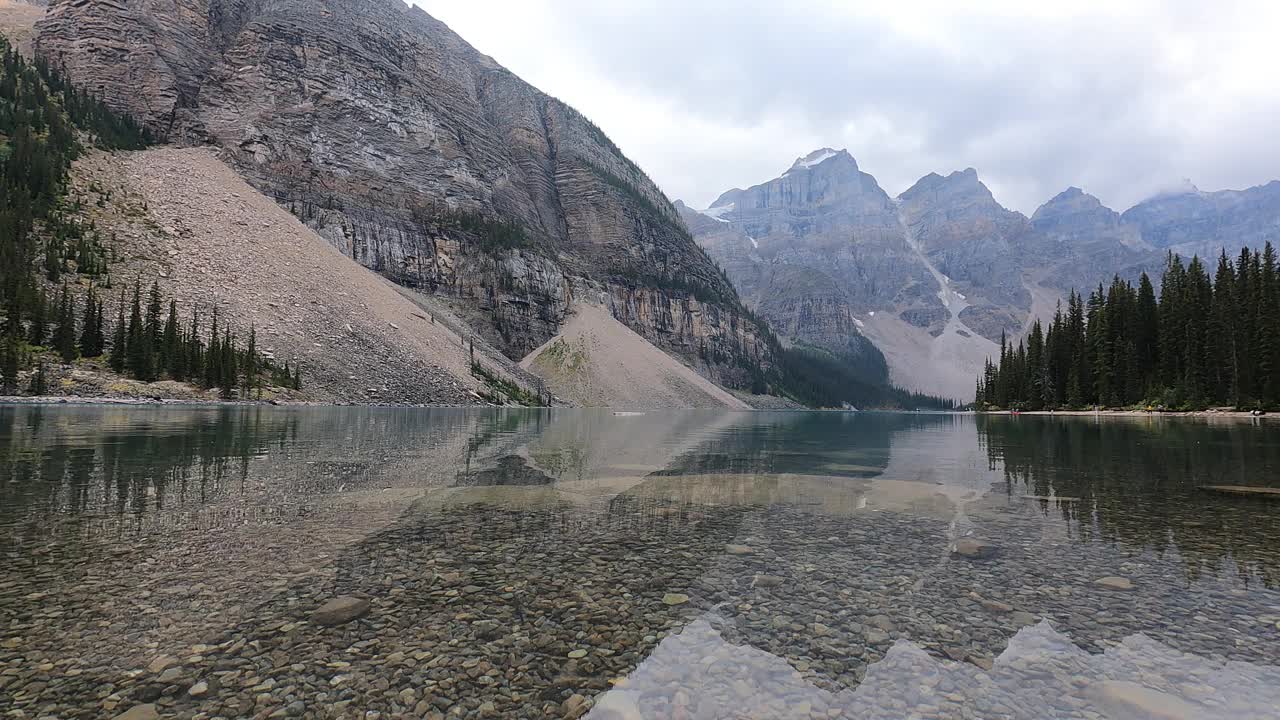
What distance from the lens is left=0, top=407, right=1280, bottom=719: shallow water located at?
5.16m

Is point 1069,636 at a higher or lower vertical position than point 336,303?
lower

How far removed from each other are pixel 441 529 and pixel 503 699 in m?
6.59

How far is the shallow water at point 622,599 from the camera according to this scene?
5.16 metres

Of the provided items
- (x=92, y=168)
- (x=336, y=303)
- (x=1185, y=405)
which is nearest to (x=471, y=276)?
(x=336, y=303)

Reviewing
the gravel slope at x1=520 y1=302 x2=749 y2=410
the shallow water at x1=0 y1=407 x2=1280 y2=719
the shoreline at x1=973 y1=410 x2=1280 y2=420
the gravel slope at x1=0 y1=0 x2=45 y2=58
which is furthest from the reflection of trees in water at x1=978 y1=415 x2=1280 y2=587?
the gravel slope at x1=0 y1=0 x2=45 y2=58

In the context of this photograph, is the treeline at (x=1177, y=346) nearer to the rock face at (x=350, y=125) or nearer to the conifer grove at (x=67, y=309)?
A: the conifer grove at (x=67, y=309)

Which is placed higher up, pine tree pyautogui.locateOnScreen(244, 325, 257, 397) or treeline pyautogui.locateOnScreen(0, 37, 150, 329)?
treeline pyautogui.locateOnScreen(0, 37, 150, 329)

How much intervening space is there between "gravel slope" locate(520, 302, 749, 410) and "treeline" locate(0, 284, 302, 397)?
2607 inches

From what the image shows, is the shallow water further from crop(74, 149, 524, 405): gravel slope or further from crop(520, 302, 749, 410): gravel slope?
crop(520, 302, 749, 410): gravel slope

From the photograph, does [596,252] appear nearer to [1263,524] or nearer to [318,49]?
[318,49]

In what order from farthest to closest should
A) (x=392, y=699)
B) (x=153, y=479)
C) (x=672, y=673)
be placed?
(x=153, y=479) → (x=672, y=673) → (x=392, y=699)

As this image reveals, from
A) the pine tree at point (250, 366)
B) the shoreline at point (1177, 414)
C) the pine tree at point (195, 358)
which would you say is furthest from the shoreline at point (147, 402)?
the shoreline at point (1177, 414)

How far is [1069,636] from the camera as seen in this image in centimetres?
657

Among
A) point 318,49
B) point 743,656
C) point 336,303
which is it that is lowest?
point 743,656
